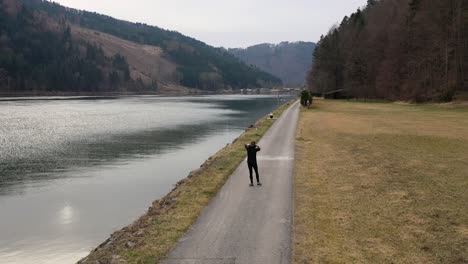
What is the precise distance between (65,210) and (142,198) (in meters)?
4.19

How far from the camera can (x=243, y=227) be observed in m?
14.6

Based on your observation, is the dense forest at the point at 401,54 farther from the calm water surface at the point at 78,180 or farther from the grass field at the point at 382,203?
the grass field at the point at 382,203

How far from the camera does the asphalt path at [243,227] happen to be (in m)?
12.1

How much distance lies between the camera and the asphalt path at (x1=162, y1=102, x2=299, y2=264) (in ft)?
39.6

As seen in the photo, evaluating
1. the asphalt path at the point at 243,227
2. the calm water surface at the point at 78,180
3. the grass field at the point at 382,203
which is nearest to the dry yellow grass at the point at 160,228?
the asphalt path at the point at 243,227

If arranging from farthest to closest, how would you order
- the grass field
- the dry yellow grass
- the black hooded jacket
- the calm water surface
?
the black hooded jacket, the calm water surface, the dry yellow grass, the grass field

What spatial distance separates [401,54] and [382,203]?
92634mm

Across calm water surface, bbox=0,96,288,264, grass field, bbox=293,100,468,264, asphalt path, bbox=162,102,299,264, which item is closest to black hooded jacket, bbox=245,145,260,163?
asphalt path, bbox=162,102,299,264

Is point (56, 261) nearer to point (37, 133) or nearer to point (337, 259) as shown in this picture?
point (337, 259)

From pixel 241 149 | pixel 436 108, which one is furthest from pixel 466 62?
pixel 241 149

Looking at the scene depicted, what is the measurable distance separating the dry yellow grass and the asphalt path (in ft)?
1.34

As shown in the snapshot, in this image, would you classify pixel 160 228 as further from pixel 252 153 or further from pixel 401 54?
pixel 401 54

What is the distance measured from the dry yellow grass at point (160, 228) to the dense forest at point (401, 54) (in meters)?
67.9

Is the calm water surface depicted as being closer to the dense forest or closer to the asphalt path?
the asphalt path
